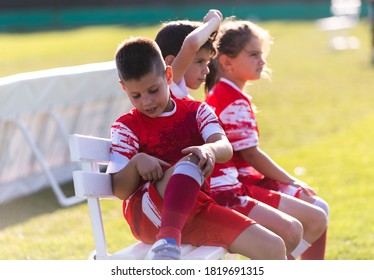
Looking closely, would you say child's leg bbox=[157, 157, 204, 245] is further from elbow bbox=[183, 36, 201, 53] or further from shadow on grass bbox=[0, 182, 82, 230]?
shadow on grass bbox=[0, 182, 82, 230]

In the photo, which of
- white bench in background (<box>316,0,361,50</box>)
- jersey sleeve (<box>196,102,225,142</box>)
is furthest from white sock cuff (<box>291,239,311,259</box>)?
white bench in background (<box>316,0,361,50</box>)

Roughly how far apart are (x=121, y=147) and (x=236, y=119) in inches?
36.1

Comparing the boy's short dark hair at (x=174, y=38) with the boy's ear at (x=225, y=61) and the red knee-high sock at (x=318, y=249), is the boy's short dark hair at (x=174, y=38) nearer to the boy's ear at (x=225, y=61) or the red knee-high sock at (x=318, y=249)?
the boy's ear at (x=225, y=61)

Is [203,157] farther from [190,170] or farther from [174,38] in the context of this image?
[174,38]

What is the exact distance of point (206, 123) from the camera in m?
3.54

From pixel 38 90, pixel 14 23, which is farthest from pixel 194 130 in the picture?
pixel 14 23

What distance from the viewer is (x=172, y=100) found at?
360cm

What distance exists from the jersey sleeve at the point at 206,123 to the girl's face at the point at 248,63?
0.80 meters

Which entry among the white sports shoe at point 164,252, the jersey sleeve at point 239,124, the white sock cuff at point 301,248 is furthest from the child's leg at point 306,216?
the white sports shoe at point 164,252

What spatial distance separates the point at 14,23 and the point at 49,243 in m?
32.9

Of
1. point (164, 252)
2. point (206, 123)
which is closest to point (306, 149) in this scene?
point (206, 123)

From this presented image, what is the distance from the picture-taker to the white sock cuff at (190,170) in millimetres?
3178
